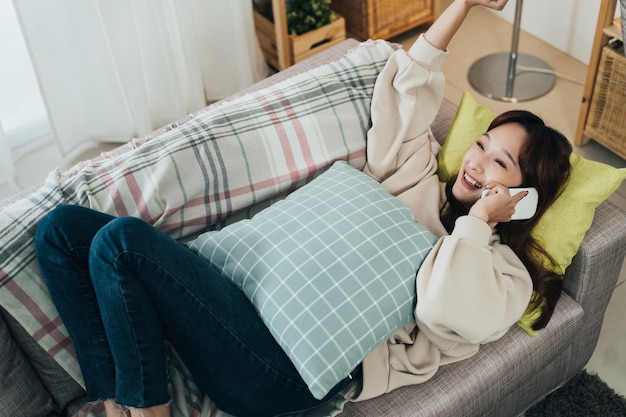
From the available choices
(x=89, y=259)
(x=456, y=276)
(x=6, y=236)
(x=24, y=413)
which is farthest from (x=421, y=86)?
(x=24, y=413)

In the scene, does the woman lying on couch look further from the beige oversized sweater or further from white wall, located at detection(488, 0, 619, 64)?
white wall, located at detection(488, 0, 619, 64)

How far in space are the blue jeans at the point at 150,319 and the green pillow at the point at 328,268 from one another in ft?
0.20

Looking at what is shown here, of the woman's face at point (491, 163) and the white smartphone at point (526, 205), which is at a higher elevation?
the woman's face at point (491, 163)

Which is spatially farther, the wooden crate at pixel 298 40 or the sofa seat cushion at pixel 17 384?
the wooden crate at pixel 298 40

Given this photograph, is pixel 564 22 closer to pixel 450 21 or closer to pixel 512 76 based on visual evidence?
pixel 512 76

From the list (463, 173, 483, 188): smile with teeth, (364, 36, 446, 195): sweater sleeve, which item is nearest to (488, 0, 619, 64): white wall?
(364, 36, 446, 195): sweater sleeve

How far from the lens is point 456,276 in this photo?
144cm

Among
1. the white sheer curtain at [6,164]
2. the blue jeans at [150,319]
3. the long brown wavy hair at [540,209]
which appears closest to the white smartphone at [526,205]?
the long brown wavy hair at [540,209]

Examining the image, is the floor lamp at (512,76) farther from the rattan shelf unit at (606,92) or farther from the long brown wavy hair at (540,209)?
the long brown wavy hair at (540,209)

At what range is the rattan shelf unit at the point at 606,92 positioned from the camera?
2244 mm

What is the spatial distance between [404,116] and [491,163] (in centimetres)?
23

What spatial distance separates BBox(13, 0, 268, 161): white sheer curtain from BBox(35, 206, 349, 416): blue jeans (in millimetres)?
1040

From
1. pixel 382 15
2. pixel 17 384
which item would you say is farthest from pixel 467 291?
pixel 382 15

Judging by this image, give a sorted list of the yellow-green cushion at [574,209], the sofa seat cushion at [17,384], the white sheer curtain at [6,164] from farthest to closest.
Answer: the white sheer curtain at [6,164] < the yellow-green cushion at [574,209] < the sofa seat cushion at [17,384]
